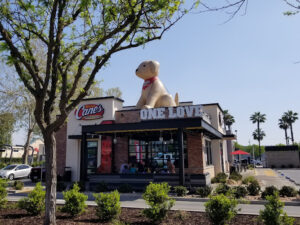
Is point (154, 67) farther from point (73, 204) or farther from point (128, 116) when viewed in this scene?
point (73, 204)

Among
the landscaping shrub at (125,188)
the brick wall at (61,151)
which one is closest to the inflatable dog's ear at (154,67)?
the brick wall at (61,151)

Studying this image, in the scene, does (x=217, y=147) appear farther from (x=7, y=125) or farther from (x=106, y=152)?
(x=7, y=125)

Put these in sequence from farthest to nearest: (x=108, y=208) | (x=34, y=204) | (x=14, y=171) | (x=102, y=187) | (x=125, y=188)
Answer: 1. (x=14, y=171)
2. (x=102, y=187)
3. (x=125, y=188)
4. (x=34, y=204)
5. (x=108, y=208)

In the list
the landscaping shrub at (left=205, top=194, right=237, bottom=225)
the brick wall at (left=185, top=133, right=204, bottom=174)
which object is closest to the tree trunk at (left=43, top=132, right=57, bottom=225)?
the landscaping shrub at (left=205, top=194, right=237, bottom=225)

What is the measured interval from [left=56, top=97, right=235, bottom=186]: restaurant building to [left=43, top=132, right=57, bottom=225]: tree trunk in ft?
24.7

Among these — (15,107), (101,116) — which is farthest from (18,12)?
(15,107)

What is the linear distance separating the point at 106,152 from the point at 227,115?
51839 mm

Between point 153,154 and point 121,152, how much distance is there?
2.38 metres

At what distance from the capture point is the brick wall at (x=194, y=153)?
17125 mm

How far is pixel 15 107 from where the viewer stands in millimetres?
29922

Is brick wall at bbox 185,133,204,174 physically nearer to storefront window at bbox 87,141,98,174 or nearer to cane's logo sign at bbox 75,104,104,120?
cane's logo sign at bbox 75,104,104,120

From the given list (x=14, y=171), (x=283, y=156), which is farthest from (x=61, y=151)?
(x=283, y=156)

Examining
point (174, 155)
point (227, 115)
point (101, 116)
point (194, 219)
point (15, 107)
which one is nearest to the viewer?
point (194, 219)

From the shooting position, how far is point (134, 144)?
1959cm
